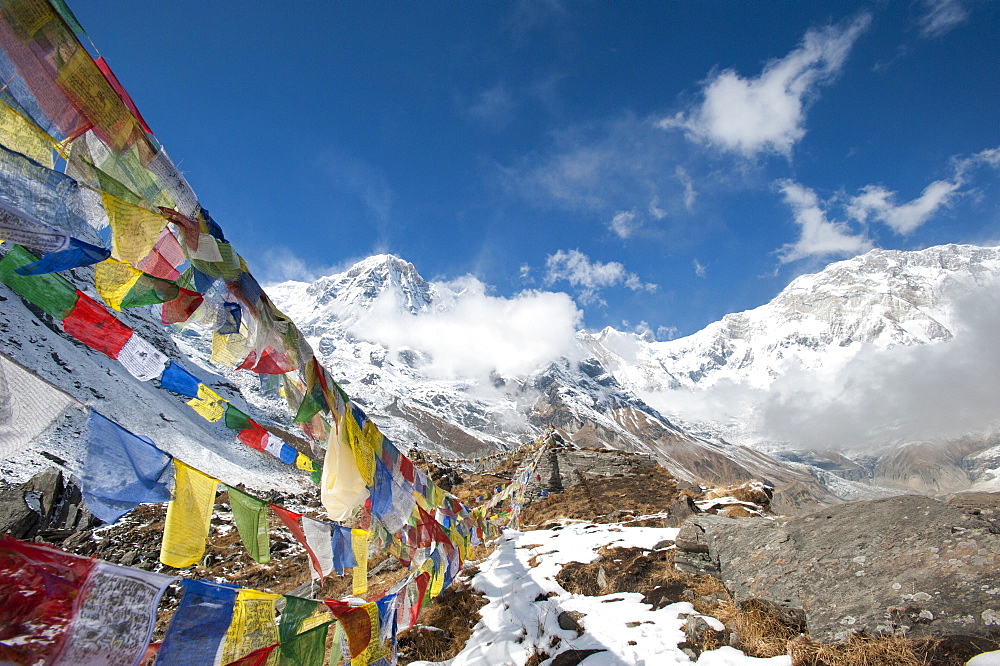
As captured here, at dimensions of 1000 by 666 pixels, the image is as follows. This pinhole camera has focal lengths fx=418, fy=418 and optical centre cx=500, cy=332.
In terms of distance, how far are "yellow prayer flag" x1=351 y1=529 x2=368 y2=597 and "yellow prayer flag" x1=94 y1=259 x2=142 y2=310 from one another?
3.98 m

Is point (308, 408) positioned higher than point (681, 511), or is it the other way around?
point (308, 408)

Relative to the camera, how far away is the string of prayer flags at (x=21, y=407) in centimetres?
266

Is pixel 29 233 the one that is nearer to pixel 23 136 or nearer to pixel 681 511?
pixel 23 136

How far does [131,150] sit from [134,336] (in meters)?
2.31

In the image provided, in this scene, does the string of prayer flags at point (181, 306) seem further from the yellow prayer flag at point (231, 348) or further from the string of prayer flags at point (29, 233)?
the string of prayer flags at point (29, 233)

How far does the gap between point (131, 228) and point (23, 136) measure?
0.81m

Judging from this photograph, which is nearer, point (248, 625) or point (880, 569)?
point (248, 625)

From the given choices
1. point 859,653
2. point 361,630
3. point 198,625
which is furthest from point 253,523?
point 859,653

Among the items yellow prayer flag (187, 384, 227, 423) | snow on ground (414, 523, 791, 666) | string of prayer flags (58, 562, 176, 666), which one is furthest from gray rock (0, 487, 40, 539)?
string of prayer flags (58, 562, 176, 666)

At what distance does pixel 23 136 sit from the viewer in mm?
3039

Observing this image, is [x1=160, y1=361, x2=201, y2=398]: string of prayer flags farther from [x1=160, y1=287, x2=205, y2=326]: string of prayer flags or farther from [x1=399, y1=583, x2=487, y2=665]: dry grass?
[x1=399, y1=583, x2=487, y2=665]: dry grass

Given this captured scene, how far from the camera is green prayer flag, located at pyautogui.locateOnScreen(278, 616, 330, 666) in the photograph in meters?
3.69

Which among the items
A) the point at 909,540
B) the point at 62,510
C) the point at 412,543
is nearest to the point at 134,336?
the point at 412,543

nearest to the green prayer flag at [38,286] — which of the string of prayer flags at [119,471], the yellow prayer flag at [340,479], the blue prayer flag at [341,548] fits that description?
the string of prayer flags at [119,471]
